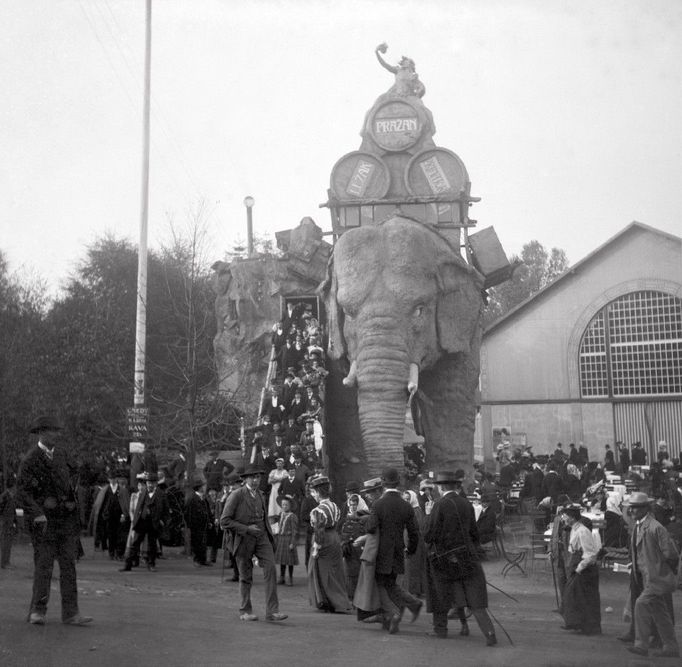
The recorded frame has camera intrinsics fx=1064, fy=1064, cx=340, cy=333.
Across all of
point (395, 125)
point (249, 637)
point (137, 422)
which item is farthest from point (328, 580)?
point (395, 125)

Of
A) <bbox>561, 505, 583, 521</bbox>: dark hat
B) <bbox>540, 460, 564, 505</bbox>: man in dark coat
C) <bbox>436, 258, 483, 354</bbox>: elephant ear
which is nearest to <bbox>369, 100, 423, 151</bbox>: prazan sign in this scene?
<bbox>436, 258, 483, 354</bbox>: elephant ear

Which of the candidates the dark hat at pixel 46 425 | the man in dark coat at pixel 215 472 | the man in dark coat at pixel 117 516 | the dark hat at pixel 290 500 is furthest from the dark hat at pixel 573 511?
the man in dark coat at pixel 215 472

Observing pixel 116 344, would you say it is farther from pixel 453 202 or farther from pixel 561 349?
pixel 561 349

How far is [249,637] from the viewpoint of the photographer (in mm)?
8898

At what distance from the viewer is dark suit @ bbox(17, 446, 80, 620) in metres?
8.80

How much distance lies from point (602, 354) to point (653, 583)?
93.0 ft

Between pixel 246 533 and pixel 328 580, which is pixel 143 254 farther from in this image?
pixel 246 533

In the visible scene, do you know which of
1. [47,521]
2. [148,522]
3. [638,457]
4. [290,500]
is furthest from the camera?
[638,457]

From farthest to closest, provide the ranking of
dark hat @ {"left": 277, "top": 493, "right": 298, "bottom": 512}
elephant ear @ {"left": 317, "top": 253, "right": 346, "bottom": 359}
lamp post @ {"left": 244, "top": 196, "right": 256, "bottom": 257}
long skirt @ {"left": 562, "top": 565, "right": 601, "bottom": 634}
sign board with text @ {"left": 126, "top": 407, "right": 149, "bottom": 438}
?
lamp post @ {"left": 244, "top": 196, "right": 256, "bottom": 257} → sign board with text @ {"left": 126, "top": 407, "right": 149, "bottom": 438} → elephant ear @ {"left": 317, "top": 253, "right": 346, "bottom": 359} → dark hat @ {"left": 277, "top": 493, "right": 298, "bottom": 512} → long skirt @ {"left": 562, "top": 565, "right": 601, "bottom": 634}

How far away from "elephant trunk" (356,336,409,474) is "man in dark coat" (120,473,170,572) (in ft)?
10.2

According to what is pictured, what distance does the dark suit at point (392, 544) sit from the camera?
9680 mm

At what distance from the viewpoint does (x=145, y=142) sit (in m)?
25.0

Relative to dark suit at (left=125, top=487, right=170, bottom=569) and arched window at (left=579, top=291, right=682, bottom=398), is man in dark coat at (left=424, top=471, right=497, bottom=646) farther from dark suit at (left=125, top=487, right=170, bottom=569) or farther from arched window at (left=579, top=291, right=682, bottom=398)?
arched window at (left=579, top=291, right=682, bottom=398)

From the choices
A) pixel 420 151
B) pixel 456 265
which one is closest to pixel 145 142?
pixel 420 151
